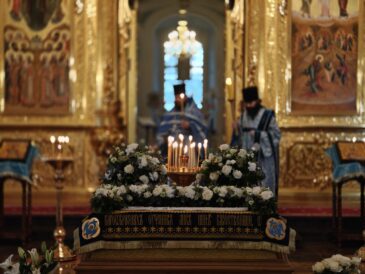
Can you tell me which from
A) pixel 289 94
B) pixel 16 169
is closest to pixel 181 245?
pixel 16 169

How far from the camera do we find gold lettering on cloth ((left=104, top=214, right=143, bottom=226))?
5.99 metres

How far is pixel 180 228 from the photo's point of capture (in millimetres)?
5969

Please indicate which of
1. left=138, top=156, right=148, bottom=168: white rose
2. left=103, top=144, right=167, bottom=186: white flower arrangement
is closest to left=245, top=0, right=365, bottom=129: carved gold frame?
left=103, top=144, right=167, bottom=186: white flower arrangement

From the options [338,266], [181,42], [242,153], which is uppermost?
[181,42]

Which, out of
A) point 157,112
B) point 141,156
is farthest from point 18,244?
point 157,112

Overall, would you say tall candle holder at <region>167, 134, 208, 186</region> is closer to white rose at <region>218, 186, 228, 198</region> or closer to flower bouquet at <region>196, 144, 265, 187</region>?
flower bouquet at <region>196, 144, 265, 187</region>

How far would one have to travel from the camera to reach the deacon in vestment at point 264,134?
9672mm

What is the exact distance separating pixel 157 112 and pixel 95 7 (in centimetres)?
991

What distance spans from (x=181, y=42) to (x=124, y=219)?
54.6 ft

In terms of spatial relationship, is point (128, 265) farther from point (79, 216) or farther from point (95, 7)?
point (95, 7)

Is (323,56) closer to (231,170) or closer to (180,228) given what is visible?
(231,170)

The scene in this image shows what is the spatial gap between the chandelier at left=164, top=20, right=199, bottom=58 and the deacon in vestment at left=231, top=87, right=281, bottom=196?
11.3m

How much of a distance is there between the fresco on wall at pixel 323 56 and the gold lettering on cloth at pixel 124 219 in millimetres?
6938

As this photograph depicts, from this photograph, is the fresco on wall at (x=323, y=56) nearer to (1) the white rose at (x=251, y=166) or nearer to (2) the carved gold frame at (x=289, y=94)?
(2) the carved gold frame at (x=289, y=94)
